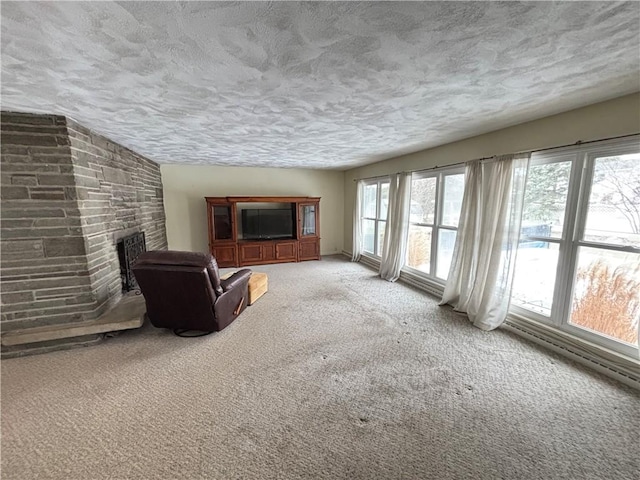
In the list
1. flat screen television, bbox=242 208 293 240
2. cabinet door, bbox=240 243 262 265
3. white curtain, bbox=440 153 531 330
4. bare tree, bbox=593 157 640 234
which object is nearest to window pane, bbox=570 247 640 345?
bare tree, bbox=593 157 640 234

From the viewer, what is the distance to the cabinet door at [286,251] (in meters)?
5.92

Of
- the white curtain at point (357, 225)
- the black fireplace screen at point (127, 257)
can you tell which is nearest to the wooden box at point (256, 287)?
the black fireplace screen at point (127, 257)

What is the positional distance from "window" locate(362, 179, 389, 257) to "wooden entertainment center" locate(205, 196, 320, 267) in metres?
1.11

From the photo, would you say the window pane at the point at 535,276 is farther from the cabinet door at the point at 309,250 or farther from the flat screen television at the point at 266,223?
the flat screen television at the point at 266,223

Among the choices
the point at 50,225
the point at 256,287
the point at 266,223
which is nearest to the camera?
the point at 50,225

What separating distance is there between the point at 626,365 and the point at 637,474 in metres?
1.02

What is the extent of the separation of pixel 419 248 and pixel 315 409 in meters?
3.29

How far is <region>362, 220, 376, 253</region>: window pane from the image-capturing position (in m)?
5.77

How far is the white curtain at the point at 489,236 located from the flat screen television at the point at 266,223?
370 cm

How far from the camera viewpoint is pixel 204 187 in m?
5.71

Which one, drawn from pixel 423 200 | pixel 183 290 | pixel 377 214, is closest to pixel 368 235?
pixel 377 214

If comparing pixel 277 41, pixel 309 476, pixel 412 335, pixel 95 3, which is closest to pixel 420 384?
pixel 412 335

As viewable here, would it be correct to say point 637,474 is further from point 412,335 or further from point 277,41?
point 277,41

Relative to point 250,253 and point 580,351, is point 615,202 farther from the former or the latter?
point 250,253
